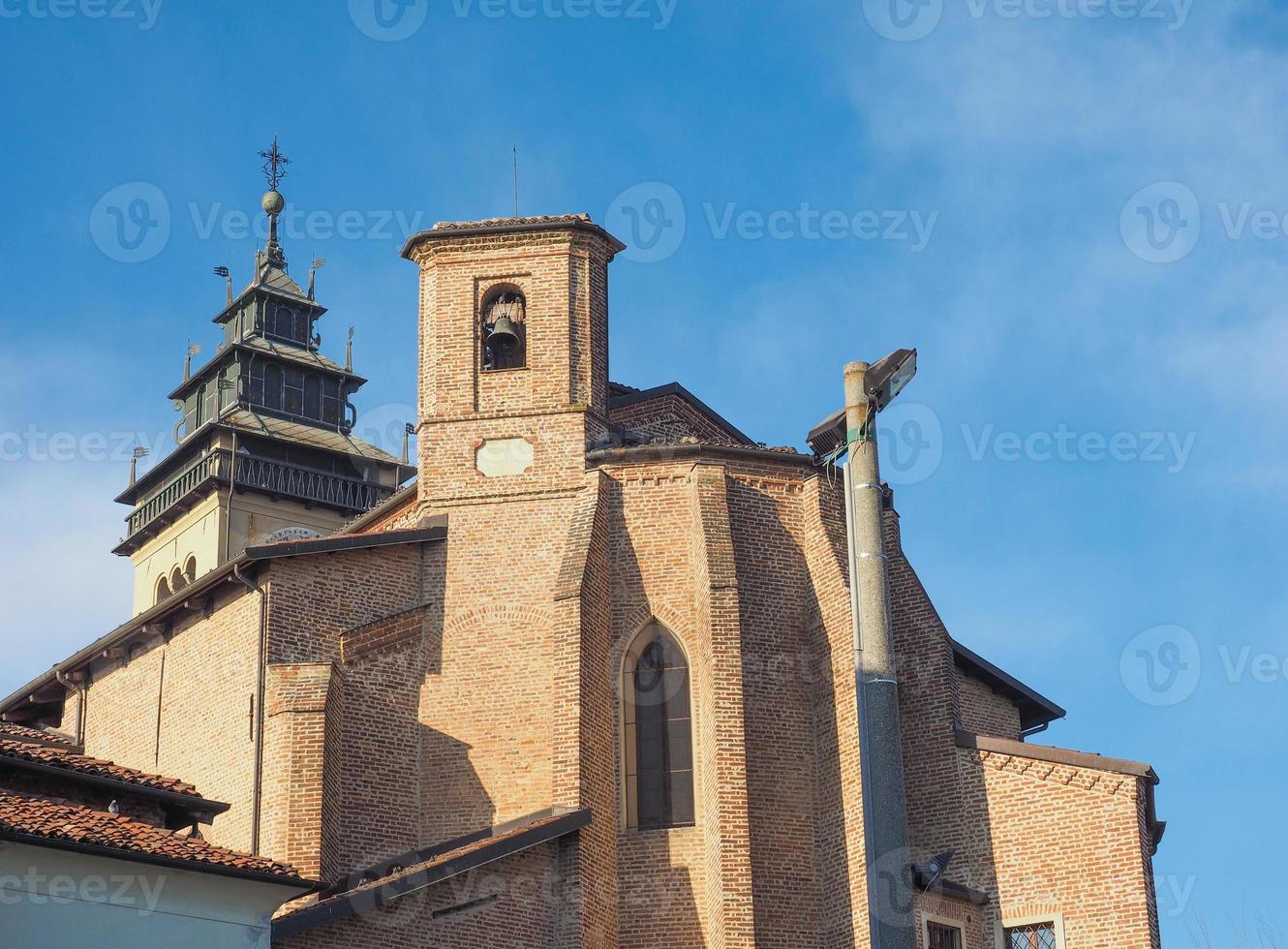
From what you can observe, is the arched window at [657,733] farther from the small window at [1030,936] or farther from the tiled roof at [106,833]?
the tiled roof at [106,833]

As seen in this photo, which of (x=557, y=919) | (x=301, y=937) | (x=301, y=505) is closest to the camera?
(x=301, y=937)

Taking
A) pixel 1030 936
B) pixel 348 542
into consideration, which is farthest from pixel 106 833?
pixel 1030 936

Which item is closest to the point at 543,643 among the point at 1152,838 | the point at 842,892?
the point at 842,892

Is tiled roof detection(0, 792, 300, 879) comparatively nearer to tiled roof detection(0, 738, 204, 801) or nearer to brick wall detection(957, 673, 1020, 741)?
tiled roof detection(0, 738, 204, 801)

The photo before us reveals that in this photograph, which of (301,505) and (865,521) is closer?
(865,521)

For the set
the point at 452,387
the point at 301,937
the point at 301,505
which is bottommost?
the point at 301,937

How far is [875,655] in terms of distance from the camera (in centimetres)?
1415

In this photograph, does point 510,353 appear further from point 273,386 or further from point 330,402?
point 330,402

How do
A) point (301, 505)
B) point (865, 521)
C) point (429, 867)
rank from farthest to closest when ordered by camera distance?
point (301, 505)
point (429, 867)
point (865, 521)

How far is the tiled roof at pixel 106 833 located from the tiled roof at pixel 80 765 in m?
0.53

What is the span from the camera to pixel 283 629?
3095 cm

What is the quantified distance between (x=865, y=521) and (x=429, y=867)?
13.0 meters

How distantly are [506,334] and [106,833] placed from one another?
13617 millimetres

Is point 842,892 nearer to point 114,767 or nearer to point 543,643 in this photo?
point 543,643
